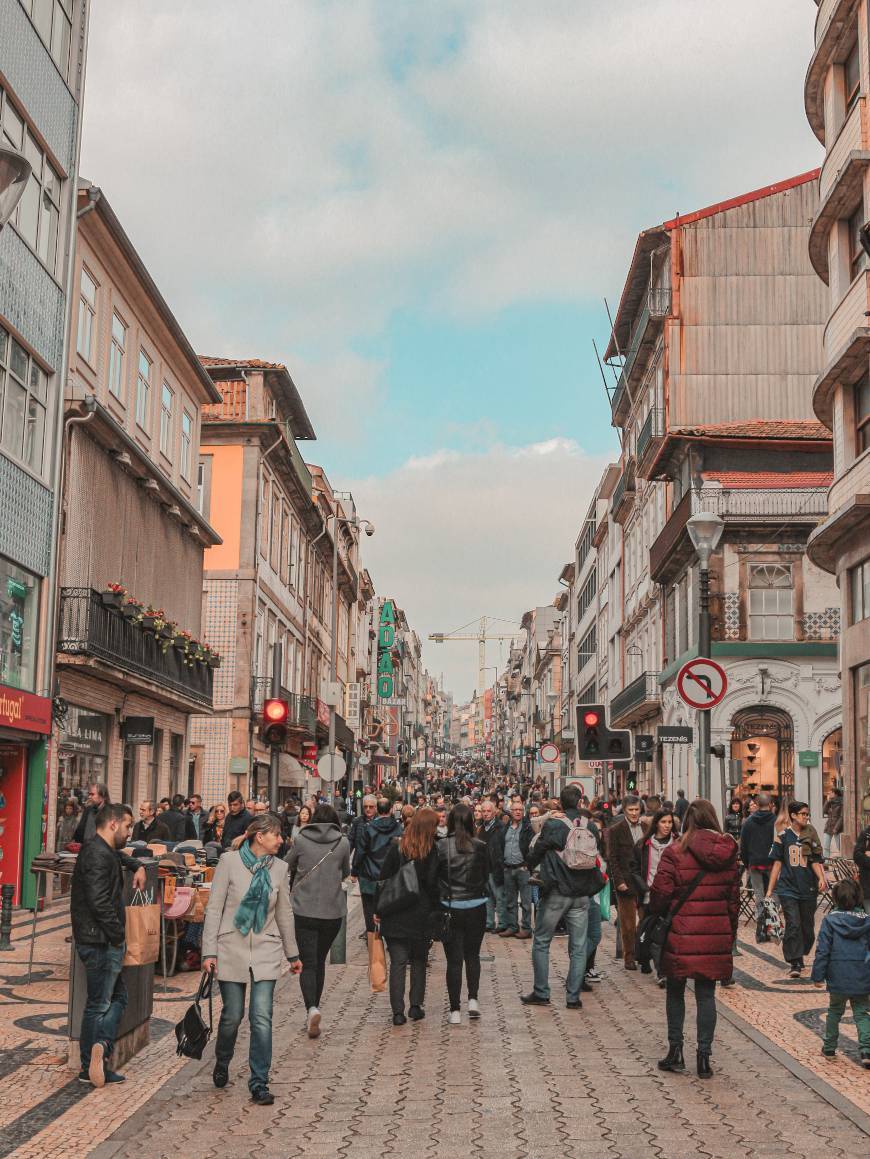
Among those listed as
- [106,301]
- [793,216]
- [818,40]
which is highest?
[793,216]

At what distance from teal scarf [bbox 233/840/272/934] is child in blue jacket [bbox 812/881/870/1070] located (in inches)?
145

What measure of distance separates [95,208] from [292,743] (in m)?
26.6

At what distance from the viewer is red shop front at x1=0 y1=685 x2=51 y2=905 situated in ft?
66.4

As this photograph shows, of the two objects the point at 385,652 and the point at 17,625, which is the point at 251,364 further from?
the point at 385,652

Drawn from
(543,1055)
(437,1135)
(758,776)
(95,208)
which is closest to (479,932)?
(543,1055)

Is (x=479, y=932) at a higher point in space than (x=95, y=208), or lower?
lower

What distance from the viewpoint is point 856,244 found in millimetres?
24672

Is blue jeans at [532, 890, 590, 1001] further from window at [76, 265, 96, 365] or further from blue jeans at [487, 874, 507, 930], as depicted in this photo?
window at [76, 265, 96, 365]

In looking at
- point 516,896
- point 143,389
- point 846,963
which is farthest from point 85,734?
point 846,963

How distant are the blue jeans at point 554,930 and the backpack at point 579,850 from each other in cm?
29

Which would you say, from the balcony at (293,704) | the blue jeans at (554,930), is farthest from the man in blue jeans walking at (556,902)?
the balcony at (293,704)

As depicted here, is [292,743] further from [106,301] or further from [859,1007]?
[859,1007]

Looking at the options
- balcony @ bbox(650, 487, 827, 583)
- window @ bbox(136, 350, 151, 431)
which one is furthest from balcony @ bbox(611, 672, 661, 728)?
window @ bbox(136, 350, 151, 431)

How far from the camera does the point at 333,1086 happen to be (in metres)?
8.94
